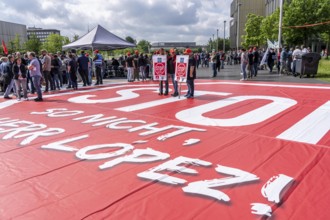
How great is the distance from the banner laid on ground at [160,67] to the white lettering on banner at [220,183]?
735 centimetres

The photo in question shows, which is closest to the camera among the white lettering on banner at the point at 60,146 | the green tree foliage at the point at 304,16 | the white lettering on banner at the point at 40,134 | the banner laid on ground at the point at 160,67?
the white lettering on banner at the point at 60,146

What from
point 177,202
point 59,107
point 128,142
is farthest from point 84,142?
point 59,107

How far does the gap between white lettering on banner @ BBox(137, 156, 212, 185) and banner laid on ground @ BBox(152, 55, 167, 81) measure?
6.85 meters

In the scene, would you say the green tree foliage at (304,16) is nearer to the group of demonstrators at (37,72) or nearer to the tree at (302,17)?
the tree at (302,17)

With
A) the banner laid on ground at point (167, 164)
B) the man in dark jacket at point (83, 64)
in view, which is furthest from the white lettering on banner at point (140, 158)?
the man in dark jacket at point (83, 64)

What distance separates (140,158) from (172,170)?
707 millimetres

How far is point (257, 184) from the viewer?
145 inches

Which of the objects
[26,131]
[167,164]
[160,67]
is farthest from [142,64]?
[167,164]

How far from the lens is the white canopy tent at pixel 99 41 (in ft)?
64.2

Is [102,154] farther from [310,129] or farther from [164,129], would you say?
[310,129]

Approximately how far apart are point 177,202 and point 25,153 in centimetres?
314

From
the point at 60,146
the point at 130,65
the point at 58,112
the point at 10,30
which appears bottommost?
the point at 60,146

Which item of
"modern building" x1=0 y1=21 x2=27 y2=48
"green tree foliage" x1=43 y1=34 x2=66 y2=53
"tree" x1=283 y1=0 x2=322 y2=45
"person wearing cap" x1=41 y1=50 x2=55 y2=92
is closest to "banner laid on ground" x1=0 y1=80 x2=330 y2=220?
"person wearing cap" x1=41 y1=50 x2=55 y2=92

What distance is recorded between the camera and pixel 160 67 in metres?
11.2
